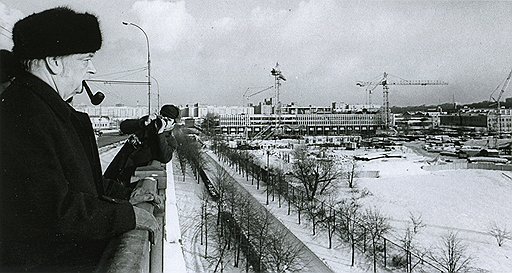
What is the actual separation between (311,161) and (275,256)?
4759 mm

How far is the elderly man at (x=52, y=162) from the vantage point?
402 mm

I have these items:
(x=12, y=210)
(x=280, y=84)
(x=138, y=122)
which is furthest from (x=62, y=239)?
(x=280, y=84)

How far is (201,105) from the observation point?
32.4 m

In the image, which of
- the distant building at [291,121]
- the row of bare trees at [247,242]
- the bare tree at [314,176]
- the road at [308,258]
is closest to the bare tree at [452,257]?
the road at [308,258]

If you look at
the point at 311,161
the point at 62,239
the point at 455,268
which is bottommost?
the point at 455,268

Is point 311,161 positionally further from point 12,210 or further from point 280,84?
point 280,84

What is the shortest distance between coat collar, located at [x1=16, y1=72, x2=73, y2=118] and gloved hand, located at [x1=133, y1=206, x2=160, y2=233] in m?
0.13

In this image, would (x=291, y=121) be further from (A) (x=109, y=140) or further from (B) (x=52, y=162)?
(B) (x=52, y=162)

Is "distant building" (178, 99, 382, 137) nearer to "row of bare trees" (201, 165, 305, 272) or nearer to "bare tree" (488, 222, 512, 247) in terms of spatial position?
"row of bare trees" (201, 165, 305, 272)

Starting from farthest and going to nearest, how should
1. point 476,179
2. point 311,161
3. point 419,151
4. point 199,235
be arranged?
point 419,151 → point 476,179 → point 311,161 → point 199,235

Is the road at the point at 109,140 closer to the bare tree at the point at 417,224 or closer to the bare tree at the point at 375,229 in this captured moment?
the bare tree at the point at 375,229

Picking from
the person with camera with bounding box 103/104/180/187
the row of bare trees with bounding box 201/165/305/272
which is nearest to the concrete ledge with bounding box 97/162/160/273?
the person with camera with bounding box 103/104/180/187

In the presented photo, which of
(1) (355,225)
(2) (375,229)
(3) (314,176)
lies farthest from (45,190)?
(3) (314,176)

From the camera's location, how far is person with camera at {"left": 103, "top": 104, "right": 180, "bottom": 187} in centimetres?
101
